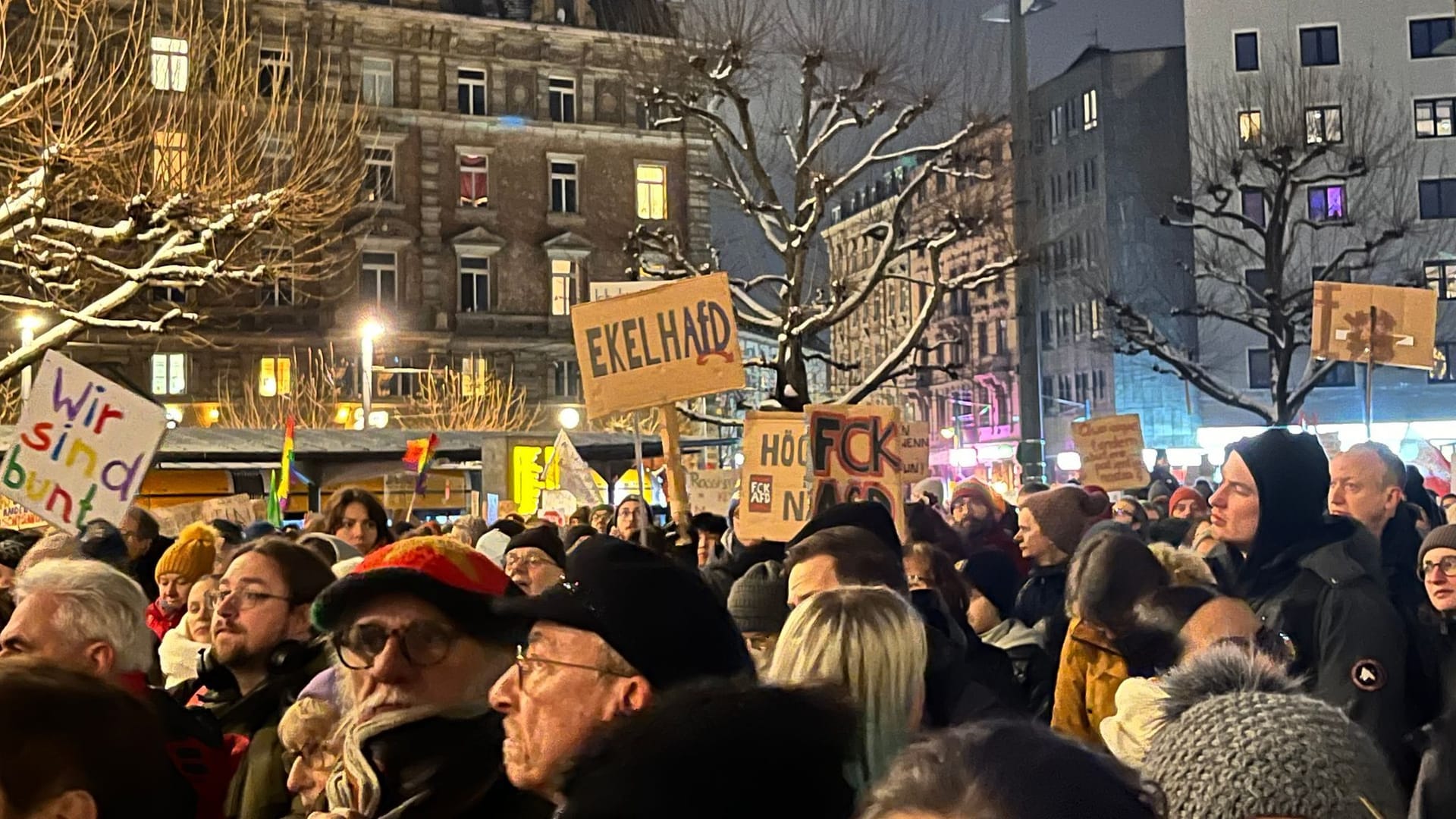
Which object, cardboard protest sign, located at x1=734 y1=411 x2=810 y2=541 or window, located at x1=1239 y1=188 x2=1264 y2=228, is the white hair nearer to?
cardboard protest sign, located at x1=734 y1=411 x2=810 y2=541

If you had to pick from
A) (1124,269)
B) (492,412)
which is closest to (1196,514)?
(492,412)

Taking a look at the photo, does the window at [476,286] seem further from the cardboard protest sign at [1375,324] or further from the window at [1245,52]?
the cardboard protest sign at [1375,324]

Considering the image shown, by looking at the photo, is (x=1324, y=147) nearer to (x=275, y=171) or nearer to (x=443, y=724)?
(x=275, y=171)

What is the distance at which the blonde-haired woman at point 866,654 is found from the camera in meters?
4.05

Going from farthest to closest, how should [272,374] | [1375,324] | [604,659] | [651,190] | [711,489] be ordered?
1. [651,190]
2. [272,374]
3. [711,489]
4. [1375,324]
5. [604,659]

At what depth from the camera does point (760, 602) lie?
20.3 feet

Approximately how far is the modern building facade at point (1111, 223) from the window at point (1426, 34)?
10.9 metres

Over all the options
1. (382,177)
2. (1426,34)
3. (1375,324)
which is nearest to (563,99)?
(382,177)

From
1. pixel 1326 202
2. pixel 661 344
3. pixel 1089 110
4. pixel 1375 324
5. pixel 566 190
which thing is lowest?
pixel 661 344

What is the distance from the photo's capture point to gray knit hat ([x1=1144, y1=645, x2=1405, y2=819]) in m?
2.43

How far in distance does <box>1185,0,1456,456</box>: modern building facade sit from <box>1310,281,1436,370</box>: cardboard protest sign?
40.8 m

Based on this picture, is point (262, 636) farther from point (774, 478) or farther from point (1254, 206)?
point (1254, 206)

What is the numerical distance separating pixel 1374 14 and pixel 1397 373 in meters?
11.5

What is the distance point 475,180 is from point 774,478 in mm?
45197
